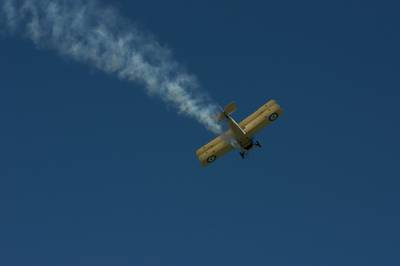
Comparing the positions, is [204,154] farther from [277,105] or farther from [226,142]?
[277,105]

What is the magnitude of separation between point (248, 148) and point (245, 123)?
310cm

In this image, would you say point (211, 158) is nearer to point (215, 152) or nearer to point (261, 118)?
point (215, 152)

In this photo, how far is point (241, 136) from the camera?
81.1m

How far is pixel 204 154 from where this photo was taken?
274ft

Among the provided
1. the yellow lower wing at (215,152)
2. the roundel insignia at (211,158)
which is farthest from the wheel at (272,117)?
the roundel insignia at (211,158)

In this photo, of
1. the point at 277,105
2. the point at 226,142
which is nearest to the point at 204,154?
the point at 226,142

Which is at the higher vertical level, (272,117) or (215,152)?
(215,152)

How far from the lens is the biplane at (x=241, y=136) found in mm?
81037

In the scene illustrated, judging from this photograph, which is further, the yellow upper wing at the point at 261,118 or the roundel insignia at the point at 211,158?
the roundel insignia at the point at 211,158

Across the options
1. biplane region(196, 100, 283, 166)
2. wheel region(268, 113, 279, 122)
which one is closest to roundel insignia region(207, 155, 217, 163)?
biplane region(196, 100, 283, 166)

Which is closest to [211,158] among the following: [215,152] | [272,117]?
[215,152]

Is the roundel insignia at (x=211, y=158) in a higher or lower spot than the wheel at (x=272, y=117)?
higher

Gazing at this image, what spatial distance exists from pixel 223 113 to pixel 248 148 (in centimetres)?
479

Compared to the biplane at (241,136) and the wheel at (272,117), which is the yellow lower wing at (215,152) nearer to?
the biplane at (241,136)
